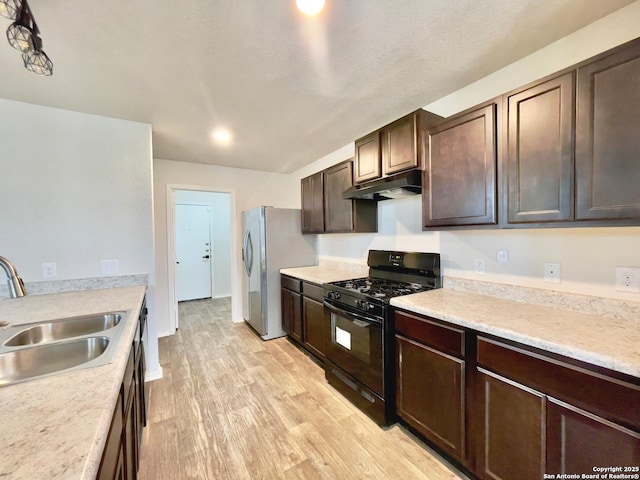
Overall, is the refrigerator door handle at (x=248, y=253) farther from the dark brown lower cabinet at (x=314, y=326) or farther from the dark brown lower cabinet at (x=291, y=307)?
the dark brown lower cabinet at (x=314, y=326)

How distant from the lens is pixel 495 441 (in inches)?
51.9

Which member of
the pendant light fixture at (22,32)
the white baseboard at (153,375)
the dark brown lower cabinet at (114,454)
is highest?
the pendant light fixture at (22,32)

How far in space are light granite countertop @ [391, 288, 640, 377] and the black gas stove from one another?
262mm

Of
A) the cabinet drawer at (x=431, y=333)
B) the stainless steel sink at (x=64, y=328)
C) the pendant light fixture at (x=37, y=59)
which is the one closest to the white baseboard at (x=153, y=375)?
the stainless steel sink at (x=64, y=328)

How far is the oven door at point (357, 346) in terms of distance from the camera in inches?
74.2

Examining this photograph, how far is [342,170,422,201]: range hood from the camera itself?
6.56 ft

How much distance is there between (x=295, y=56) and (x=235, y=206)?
9.34 feet

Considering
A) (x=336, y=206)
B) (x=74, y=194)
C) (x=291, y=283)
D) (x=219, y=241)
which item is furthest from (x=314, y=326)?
(x=219, y=241)

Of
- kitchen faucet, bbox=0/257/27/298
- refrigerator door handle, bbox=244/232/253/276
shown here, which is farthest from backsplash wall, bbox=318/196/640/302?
kitchen faucet, bbox=0/257/27/298

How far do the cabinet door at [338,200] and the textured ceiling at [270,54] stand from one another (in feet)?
1.87

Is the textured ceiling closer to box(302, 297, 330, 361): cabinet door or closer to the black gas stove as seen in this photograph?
the black gas stove

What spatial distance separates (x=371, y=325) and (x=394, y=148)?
1403 mm

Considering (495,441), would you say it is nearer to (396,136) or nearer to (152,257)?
(396,136)

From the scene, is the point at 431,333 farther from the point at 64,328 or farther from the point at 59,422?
the point at 64,328
